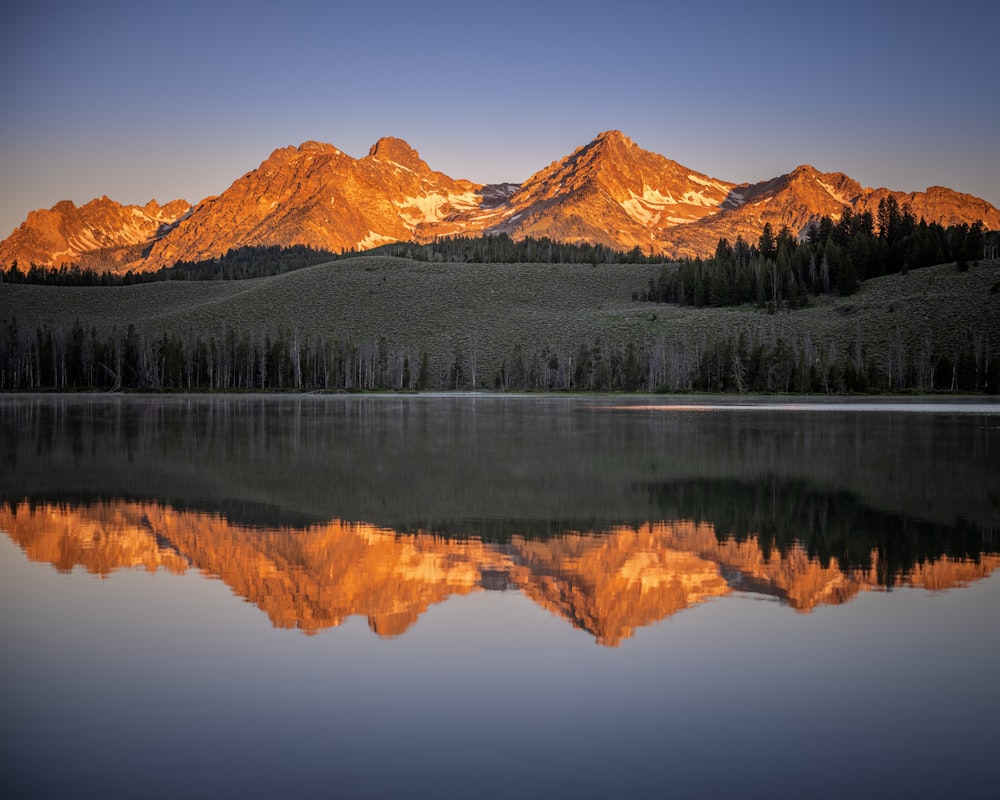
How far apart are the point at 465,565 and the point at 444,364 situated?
137m

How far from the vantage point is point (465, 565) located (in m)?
14.7

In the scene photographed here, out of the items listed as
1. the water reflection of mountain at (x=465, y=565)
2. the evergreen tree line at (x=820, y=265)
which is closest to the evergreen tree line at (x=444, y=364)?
the evergreen tree line at (x=820, y=265)

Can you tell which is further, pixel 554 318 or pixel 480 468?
pixel 554 318

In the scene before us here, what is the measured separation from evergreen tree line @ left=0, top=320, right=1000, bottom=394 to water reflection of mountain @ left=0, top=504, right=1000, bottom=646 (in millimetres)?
99825

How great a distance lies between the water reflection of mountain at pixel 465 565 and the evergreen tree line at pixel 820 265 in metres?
147

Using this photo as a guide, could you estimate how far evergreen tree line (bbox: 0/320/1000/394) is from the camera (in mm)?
115375

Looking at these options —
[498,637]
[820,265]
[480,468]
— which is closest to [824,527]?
[498,637]

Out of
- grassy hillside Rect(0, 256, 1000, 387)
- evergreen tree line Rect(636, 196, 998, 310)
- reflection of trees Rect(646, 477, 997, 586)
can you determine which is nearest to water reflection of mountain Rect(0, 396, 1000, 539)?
reflection of trees Rect(646, 477, 997, 586)

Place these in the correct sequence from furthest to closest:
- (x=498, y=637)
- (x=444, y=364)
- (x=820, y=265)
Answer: (x=820, y=265), (x=444, y=364), (x=498, y=637)

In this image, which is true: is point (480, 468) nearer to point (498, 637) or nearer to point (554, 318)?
point (498, 637)

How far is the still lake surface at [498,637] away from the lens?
729cm

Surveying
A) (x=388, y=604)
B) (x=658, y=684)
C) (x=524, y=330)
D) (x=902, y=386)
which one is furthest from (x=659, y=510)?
(x=524, y=330)

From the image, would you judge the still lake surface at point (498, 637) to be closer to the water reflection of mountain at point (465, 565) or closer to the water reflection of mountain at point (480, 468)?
the water reflection of mountain at point (465, 565)

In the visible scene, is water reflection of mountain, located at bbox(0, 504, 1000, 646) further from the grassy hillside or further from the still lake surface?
the grassy hillside
